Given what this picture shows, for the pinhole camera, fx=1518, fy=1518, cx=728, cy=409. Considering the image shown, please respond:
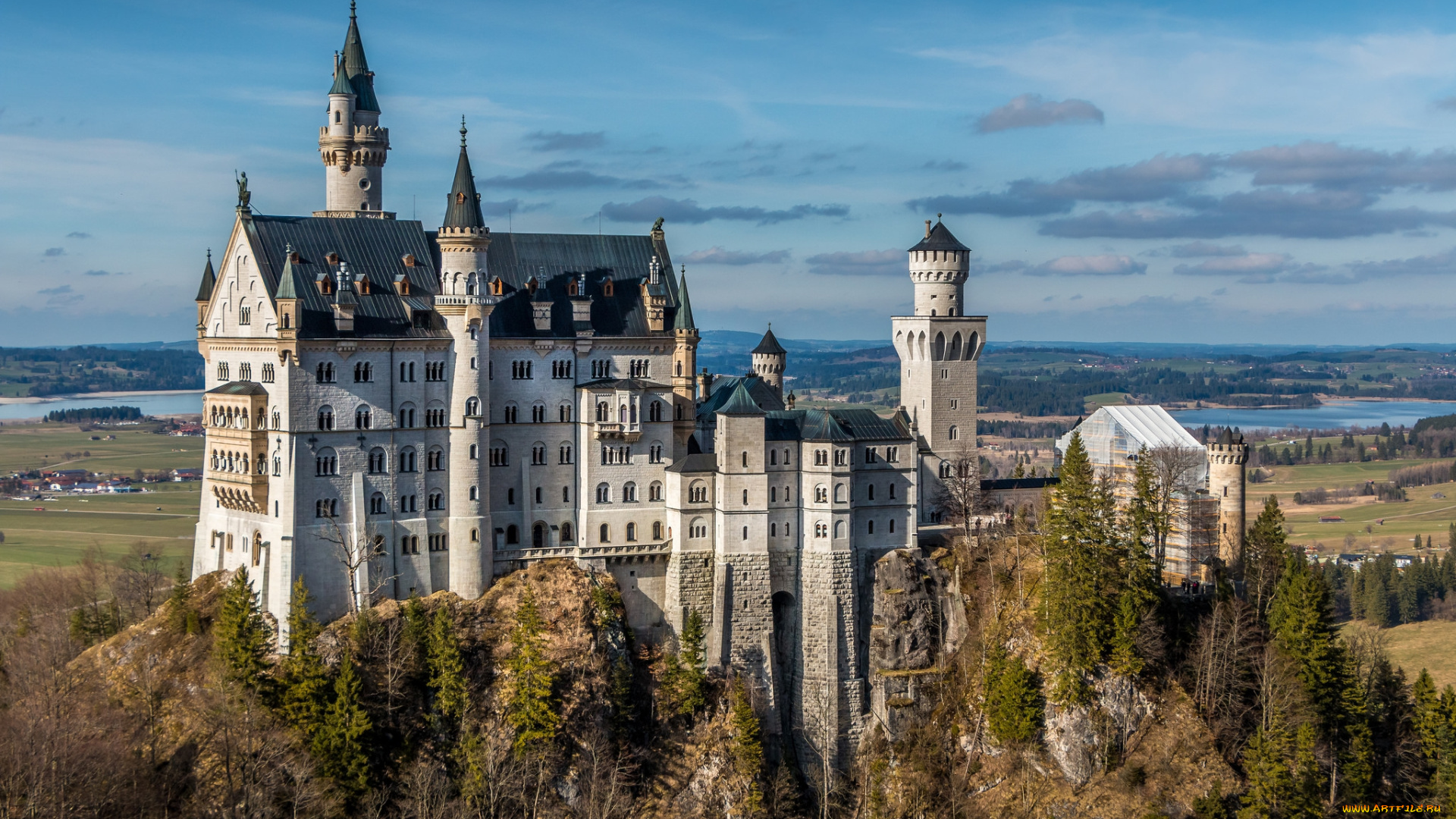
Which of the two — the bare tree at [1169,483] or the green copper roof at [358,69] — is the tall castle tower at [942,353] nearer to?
the bare tree at [1169,483]

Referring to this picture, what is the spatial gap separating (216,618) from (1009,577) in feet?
153

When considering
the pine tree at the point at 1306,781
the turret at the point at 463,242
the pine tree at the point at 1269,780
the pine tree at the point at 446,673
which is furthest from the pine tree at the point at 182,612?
the pine tree at the point at 1306,781

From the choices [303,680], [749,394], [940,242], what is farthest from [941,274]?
[303,680]

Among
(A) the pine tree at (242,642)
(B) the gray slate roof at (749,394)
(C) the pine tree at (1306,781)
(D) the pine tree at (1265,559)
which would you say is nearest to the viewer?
(A) the pine tree at (242,642)

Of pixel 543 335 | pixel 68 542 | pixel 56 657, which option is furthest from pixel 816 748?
pixel 68 542

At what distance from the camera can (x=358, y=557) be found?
85.2 m

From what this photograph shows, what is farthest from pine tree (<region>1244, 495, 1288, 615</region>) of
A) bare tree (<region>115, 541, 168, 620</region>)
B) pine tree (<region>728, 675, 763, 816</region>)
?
bare tree (<region>115, 541, 168, 620</region>)

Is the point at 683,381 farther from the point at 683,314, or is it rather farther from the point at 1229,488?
the point at 1229,488

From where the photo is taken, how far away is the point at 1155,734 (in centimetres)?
8556

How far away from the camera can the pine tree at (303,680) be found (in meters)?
77.7

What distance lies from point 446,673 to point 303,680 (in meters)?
7.39

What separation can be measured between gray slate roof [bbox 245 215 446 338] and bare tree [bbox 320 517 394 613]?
1098cm

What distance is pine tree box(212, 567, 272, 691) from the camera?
256 ft

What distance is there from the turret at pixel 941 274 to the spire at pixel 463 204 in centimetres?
2961
